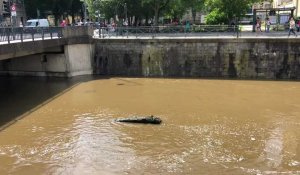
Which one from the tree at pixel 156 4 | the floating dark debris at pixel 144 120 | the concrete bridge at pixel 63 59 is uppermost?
the tree at pixel 156 4

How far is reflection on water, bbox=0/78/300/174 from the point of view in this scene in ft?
44.4

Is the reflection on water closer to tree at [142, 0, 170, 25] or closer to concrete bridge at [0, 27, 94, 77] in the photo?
concrete bridge at [0, 27, 94, 77]

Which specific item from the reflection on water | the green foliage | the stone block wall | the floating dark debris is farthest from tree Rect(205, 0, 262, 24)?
the floating dark debris

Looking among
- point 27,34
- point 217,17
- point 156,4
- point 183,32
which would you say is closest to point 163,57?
point 183,32

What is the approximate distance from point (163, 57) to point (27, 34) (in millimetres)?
11026

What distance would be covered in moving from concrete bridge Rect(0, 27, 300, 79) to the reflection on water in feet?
12.2

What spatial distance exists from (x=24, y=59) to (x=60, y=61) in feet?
10.9

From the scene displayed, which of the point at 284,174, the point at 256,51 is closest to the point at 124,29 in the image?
the point at 256,51

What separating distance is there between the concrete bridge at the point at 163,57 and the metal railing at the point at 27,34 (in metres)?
0.62

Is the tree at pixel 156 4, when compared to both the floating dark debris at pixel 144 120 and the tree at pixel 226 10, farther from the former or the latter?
the floating dark debris at pixel 144 120

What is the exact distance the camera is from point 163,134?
16.9 meters

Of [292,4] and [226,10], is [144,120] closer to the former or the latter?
[226,10]

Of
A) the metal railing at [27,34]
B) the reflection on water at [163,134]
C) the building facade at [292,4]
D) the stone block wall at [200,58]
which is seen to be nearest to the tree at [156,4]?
the stone block wall at [200,58]

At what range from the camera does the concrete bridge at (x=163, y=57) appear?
29.4m
